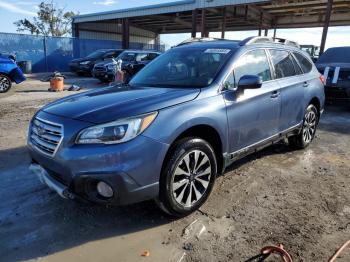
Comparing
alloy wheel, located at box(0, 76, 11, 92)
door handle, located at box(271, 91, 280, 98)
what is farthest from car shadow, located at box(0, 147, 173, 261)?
alloy wheel, located at box(0, 76, 11, 92)

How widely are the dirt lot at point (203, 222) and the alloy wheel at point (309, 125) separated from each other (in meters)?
0.92

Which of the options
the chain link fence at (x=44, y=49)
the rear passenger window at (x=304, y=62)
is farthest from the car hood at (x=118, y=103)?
the chain link fence at (x=44, y=49)

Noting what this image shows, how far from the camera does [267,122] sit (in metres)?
4.51

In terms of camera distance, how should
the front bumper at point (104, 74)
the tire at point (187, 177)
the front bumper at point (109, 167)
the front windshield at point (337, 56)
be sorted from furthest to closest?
1. the front bumper at point (104, 74)
2. the front windshield at point (337, 56)
3. the tire at point (187, 177)
4. the front bumper at point (109, 167)

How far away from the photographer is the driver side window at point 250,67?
4012mm

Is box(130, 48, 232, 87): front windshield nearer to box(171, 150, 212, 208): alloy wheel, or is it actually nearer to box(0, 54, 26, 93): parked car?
box(171, 150, 212, 208): alloy wheel

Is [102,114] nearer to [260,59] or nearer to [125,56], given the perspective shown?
[260,59]

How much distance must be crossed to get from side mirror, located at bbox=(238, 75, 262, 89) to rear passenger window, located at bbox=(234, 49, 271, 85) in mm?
193

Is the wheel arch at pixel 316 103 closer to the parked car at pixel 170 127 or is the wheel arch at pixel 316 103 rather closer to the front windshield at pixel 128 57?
the parked car at pixel 170 127

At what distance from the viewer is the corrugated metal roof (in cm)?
2132

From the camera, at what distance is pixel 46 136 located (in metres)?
3.27

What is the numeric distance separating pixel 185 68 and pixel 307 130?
8.89 feet

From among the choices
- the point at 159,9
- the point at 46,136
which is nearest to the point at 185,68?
the point at 46,136

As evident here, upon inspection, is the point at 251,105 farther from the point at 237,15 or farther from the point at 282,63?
the point at 237,15
